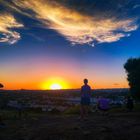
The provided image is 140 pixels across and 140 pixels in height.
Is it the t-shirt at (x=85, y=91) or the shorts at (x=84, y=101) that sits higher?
the t-shirt at (x=85, y=91)

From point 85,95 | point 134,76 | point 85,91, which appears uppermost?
point 134,76

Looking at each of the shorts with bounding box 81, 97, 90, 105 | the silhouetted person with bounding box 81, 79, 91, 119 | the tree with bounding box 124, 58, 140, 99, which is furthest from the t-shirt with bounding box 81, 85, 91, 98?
the tree with bounding box 124, 58, 140, 99

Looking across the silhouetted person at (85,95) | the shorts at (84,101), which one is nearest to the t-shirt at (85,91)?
the silhouetted person at (85,95)

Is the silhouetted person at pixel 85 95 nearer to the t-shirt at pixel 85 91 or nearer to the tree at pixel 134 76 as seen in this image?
the t-shirt at pixel 85 91

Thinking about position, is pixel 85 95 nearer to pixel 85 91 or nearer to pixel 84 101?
pixel 85 91

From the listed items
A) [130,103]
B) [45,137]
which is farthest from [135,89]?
[45,137]

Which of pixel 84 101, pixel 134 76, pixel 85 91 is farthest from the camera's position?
pixel 134 76

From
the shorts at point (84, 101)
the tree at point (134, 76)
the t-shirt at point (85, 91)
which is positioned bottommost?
the shorts at point (84, 101)

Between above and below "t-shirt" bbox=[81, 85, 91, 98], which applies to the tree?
above

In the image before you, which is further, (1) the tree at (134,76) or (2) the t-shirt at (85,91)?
(1) the tree at (134,76)

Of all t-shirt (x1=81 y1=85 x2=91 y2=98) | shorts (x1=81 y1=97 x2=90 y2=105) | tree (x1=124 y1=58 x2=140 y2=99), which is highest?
tree (x1=124 y1=58 x2=140 y2=99)

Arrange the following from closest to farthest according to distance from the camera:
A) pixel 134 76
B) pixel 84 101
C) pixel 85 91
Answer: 1. pixel 84 101
2. pixel 85 91
3. pixel 134 76

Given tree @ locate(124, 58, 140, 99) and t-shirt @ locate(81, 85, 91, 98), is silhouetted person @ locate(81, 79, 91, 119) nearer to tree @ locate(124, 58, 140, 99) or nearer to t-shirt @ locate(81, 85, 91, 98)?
t-shirt @ locate(81, 85, 91, 98)

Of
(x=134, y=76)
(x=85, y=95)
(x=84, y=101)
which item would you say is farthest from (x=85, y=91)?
(x=134, y=76)
